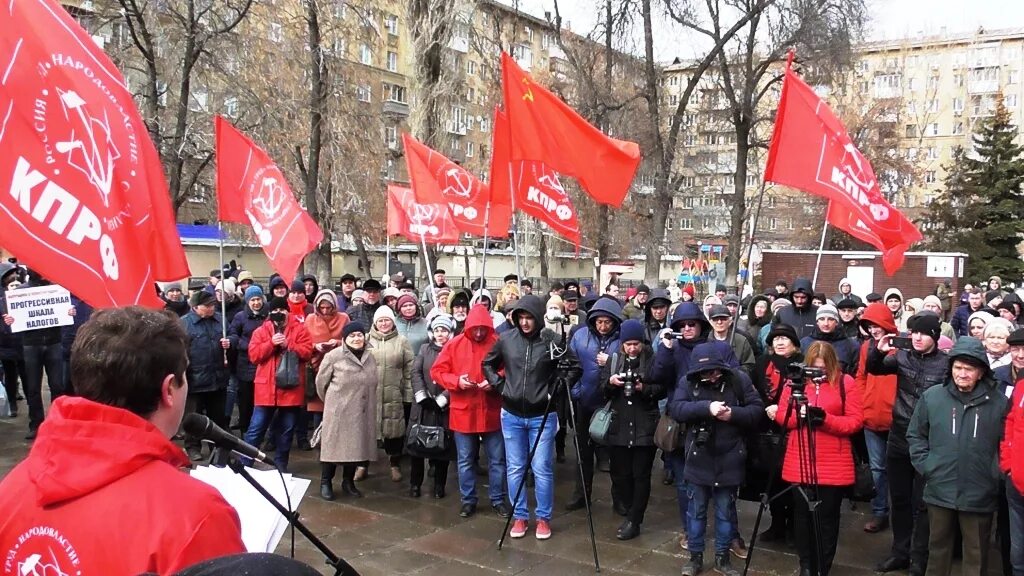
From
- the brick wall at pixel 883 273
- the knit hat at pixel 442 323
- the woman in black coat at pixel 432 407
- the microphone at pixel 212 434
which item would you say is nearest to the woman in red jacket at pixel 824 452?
the woman in black coat at pixel 432 407

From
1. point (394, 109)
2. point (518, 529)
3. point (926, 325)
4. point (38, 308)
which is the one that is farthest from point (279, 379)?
point (394, 109)

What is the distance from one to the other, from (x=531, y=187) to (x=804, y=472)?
5.16 meters

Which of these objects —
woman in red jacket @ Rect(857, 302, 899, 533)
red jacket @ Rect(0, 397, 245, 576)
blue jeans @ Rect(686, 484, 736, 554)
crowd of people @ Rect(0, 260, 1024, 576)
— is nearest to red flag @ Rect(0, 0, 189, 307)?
red jacket @ Rect(0, 397, 245, 576)

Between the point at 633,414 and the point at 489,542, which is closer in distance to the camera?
the point at 489,542

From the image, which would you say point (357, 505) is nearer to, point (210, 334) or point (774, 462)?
point (210, 334)

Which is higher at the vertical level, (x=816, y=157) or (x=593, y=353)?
(x=816, y=157)

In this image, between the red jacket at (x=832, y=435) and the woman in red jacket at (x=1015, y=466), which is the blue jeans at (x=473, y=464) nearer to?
the red jacket at (x=832, y=435)

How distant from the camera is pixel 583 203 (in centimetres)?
3588

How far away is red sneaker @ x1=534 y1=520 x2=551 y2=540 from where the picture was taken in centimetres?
653

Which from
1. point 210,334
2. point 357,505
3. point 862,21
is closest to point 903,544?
point 357,505

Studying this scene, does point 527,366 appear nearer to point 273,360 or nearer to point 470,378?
point 470,378

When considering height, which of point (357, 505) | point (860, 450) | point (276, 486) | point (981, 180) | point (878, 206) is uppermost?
point (981, 180)

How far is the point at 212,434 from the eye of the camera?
96.9 inches

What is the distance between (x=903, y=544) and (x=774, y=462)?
3.94ft
